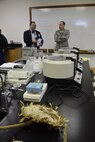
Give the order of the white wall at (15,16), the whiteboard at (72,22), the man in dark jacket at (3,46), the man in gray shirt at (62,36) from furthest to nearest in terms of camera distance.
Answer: the white wall at (15,16)
the man in dark jacket at (3,46)
the whiteboard at (72,22)
the man in gray shirt at (62,36)

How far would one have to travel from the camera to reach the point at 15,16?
5828 mm

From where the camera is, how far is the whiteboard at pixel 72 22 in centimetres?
516

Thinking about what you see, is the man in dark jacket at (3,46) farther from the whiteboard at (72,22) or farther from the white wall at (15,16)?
the whiteboard at (72,22)

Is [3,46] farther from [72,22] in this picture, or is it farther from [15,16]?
[72,22]

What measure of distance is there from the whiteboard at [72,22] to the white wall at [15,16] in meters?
0.25

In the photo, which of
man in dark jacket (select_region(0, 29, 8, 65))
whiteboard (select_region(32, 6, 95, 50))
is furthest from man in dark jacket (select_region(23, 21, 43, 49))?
man in dark jacket (select_region(0, 29, 8, 65))

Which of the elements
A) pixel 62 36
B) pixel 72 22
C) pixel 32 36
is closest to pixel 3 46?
pixel 32 36

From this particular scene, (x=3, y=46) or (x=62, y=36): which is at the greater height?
(x=62, y=36)

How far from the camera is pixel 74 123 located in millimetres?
1131

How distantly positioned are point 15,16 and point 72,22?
5.92 feet

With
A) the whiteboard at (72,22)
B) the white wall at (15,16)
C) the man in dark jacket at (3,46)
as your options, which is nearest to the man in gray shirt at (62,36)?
the whiteboard at (72,22)

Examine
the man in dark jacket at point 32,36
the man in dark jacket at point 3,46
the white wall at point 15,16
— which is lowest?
the man in dark jacket at point 3,46

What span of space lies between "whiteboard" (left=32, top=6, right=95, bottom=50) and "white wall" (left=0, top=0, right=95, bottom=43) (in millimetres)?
248

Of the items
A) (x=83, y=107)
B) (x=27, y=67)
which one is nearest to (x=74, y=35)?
(x=27, y=67)
